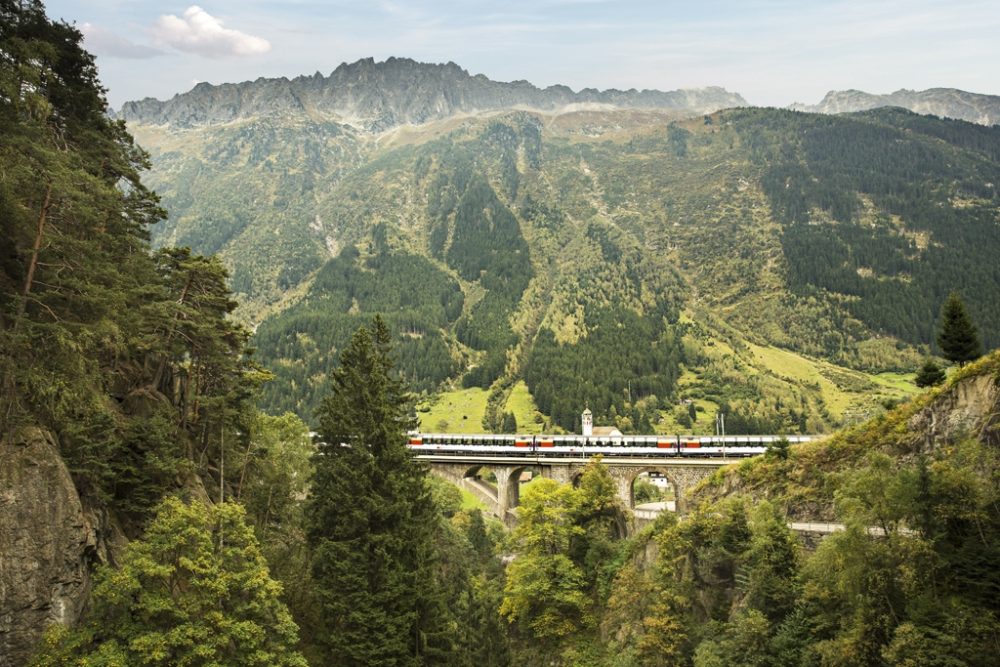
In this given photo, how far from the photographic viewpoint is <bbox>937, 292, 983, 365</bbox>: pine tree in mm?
54469

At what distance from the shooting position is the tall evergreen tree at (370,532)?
39.1 metres

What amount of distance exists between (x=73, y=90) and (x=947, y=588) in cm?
5129

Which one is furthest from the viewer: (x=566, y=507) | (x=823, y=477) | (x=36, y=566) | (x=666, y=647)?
(x=566, y=507)

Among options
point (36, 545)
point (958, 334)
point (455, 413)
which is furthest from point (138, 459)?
point (455, 413)

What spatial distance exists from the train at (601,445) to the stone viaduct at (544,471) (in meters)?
1.02

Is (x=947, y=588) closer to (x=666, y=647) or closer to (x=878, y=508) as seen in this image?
(x=878, y=508)

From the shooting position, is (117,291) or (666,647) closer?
(117,291)

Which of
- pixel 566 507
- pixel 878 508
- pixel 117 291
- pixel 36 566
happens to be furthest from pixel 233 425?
pixel 878 508

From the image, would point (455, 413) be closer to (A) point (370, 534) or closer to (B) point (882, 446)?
(B) point (882, 446)

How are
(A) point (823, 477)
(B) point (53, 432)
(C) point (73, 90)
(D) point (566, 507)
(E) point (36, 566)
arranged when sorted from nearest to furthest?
(E) point (36, 566) → (B) point (53, 432) → (C) point (73, 90) → (A) point (823, 477) → (D) point (566, 507)


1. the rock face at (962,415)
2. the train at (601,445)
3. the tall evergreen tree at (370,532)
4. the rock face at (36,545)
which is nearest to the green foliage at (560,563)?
the tall evergreen tree at (370,532)

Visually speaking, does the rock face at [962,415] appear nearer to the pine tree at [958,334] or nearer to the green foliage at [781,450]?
the green foliage at [781,450]

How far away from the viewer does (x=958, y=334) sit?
5453 cm

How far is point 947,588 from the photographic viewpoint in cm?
3209
